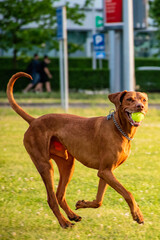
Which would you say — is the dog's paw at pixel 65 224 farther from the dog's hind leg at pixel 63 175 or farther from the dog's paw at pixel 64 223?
the dog's hind leg at pixel 63 175

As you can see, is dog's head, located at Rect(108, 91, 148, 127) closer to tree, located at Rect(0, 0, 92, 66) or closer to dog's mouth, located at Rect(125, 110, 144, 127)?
dog's mouth, located at Rect(125, 110, 144, 127)

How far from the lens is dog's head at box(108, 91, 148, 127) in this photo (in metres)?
5.17

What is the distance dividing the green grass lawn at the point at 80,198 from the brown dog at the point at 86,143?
261 mm

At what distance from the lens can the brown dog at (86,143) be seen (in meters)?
5.30

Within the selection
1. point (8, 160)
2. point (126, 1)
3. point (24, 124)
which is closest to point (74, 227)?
point (8, 160)

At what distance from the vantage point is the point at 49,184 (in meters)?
5.67

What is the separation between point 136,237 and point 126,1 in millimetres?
8054

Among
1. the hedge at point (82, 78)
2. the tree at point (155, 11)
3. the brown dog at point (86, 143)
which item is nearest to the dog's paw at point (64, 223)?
the brown dog at point (86, 143)

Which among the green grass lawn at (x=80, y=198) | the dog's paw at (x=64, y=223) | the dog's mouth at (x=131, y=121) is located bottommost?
the green grass lawn at (x=80, y=198)

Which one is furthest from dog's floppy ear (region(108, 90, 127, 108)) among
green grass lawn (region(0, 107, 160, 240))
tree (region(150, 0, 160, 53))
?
tree (region(150, 0, 160, 53))

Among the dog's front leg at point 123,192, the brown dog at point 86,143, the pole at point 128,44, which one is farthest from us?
the pole at point 128,44

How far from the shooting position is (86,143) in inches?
221

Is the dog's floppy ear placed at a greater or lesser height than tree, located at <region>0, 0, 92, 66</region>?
lesser

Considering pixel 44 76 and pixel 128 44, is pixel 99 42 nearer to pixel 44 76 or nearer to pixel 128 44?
pixel 44 76
